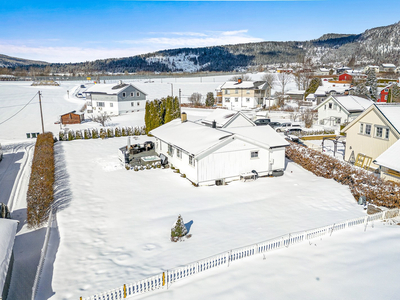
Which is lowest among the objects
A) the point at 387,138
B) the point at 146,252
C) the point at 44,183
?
the point at 146,252

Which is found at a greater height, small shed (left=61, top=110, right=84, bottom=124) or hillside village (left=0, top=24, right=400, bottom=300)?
small shed (left=61, top=110, right=84, bottom=124)

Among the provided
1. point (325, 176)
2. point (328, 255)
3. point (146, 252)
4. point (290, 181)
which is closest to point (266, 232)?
point (328, 255)

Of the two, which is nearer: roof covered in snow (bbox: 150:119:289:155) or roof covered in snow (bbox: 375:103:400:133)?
roof covered in snow (bbox: 150:119:289:155)

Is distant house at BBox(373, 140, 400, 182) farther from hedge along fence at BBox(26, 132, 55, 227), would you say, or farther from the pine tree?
hedge along fence at BBox(26, 132, 55, 227)

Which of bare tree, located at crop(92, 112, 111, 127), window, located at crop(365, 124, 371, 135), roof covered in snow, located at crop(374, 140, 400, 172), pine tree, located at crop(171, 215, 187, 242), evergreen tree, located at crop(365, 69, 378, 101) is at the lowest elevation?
pine tree, located at crop(171, 215, 187, 242)

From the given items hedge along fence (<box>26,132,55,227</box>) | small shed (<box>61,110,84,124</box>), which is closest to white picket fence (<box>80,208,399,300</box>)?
hedge along fence (<box>26,132,55,227</box>)

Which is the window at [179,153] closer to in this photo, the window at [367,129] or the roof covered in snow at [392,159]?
the roof covered in snow at [392,159]

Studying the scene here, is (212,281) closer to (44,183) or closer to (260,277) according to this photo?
(260,277)
